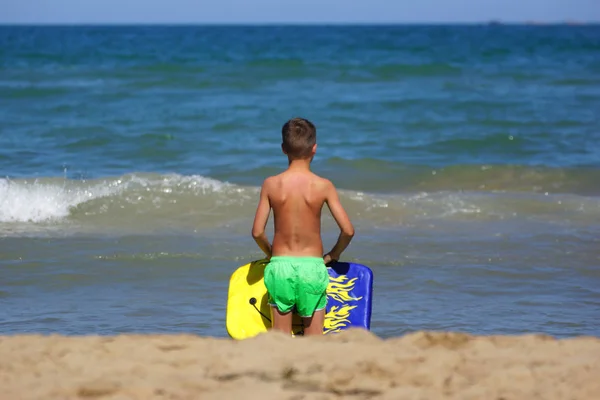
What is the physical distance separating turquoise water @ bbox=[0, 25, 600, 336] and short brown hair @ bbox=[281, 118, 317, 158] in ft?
5.62

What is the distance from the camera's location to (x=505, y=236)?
774 cm

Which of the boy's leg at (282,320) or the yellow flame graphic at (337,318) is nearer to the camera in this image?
the boy's leg at (282,320)

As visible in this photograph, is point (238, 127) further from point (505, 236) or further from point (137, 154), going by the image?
point (505, 236)

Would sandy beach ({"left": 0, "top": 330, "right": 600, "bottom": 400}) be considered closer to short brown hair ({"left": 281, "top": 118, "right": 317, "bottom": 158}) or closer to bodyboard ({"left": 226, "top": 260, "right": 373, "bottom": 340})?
bodyboard ({"left": 226, "top": 260, "right": 373, "bottom": 340})

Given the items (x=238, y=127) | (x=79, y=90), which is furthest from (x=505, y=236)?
(x=79, y=90)

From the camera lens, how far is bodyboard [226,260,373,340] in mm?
4336

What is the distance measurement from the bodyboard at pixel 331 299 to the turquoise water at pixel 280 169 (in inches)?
39.3

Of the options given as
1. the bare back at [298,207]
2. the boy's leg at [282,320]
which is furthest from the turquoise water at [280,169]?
the bare back at [298,207]

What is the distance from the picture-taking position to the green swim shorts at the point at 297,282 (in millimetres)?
4012

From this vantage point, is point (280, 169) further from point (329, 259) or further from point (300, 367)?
point (300, 367)

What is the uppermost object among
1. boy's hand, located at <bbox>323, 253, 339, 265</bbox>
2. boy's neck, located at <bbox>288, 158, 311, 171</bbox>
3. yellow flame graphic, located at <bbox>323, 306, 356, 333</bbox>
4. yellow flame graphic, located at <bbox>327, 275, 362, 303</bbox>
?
boy's neck, located at <bbox>288, 158, 311, 171</bbox>

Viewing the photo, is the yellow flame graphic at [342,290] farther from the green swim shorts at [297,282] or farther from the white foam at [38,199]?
the white foam at [38,199]

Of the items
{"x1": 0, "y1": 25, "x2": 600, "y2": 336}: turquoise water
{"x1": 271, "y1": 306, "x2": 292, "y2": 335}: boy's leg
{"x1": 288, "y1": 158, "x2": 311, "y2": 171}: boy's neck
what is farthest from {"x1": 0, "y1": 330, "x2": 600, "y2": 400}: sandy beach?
{"x1": 0, "y1": 25, "x2": 600, "y2": 336}: turquoise water

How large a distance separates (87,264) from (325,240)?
2.05m
